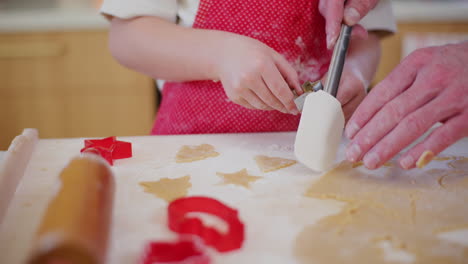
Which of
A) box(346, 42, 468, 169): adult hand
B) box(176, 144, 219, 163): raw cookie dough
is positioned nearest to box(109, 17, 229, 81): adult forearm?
box(176, 144, 219, 163): raw cookie dough

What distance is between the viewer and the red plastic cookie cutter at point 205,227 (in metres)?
0.42

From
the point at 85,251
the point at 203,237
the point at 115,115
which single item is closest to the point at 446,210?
the point at 203,237

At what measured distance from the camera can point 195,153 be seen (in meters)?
0.65

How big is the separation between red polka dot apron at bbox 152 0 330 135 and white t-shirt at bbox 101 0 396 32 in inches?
1.4

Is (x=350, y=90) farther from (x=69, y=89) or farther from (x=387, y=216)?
(x=69, y=89)

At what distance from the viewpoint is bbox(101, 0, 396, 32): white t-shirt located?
77 cm

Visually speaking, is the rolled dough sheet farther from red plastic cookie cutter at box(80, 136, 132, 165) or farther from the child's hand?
red plastic cookie cutter at box(80, 136, 132, 165)

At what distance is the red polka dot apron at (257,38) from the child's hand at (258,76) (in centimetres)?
12

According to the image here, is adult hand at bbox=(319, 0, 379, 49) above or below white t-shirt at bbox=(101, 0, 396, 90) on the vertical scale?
above

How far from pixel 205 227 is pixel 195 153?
0.22m

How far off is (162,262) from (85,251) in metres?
0.09

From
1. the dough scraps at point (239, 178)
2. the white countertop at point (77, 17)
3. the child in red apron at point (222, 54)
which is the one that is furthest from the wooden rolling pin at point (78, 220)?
the white countertop at point (77, 17)

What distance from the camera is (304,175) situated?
591 mm

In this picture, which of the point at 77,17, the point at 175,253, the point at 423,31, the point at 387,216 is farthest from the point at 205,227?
the point at 423,31
